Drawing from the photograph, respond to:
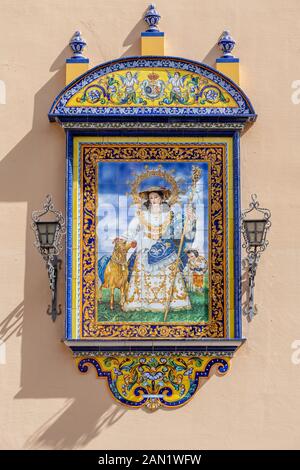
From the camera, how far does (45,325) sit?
762cm

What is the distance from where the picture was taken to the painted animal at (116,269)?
7.65 metres

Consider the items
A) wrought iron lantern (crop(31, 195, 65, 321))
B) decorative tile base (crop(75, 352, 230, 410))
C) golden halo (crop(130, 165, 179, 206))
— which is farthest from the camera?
→ golden halo (crop(130, 165, 179, 206))

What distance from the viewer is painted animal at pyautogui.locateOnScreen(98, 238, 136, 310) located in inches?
301

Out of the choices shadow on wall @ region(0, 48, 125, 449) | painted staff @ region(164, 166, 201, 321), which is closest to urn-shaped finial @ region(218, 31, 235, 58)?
A: painted staff @ region(164, 166, 201, 321)

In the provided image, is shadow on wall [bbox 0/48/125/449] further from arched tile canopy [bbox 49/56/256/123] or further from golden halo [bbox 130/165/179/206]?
golden halo [bbox 130/165/179/206]

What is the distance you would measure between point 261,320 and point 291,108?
1.55 meters

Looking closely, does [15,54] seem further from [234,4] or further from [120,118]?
[234,4]

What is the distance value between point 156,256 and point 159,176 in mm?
577

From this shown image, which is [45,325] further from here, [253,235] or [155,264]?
[253,235]

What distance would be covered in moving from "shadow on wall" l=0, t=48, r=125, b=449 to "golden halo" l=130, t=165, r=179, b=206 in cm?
53

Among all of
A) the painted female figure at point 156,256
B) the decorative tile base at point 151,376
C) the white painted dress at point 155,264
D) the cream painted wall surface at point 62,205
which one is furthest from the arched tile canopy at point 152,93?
the decorative tile base at point 151,376

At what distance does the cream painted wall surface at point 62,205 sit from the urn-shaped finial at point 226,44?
0.08 m

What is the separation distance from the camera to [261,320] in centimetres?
764

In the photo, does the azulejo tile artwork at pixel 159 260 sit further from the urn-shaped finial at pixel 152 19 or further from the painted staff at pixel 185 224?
the urn-shaped finial at pixel 152 19
